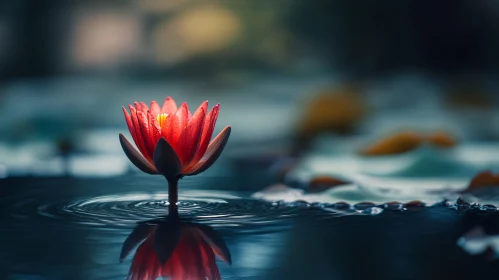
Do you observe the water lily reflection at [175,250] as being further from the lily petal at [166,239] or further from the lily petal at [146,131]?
the lily petal at [146,131]

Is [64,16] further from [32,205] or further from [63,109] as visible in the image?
[32,205]

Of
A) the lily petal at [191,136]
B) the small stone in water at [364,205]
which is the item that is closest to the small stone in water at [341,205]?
the small stone in water at [364,205]

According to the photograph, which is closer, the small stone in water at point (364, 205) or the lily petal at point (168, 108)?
the lily petal at point (168, 108)

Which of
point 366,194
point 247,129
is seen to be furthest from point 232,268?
point 247,129

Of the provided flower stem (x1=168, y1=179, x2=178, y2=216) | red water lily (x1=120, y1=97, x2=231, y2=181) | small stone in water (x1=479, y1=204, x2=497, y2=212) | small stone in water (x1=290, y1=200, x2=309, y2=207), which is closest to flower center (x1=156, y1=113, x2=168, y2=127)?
red water lily (x1=120, y1=97, x2=231, y2=181)

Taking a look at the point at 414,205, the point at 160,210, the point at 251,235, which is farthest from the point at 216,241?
the point at 414,205

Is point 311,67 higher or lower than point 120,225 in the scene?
higher
